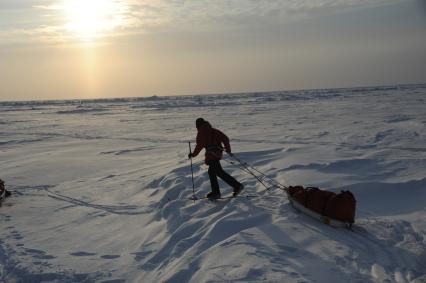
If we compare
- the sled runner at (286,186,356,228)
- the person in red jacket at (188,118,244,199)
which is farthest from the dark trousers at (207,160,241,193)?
the sled runner at (286,186,356,228)

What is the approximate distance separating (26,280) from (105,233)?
180cm

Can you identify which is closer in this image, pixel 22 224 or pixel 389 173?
pixel 22 224

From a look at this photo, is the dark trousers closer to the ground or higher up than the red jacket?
closer to the ground

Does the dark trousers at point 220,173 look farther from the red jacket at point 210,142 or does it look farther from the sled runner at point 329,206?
the sled runner at point 329,206

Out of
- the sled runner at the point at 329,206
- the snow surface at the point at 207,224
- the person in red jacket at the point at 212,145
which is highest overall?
the person in red jacket at the point at 212,145

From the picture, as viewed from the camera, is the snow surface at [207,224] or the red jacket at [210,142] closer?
the snow surface at [207,224]

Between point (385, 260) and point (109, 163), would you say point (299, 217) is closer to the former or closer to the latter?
point (385, 260)

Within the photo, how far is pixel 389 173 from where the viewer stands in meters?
9.33

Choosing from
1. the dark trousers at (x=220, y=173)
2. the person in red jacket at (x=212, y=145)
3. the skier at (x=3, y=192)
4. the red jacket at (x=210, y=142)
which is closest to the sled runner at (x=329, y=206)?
the dark trousers at (x=220, y=173)

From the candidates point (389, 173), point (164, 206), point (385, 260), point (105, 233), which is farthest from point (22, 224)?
point (389, 173)

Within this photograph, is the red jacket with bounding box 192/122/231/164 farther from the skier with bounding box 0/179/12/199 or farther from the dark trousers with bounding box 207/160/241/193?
the skier with bounding box 0/179/12/199

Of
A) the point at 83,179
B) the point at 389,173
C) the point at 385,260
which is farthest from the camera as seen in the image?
the point at 83,179

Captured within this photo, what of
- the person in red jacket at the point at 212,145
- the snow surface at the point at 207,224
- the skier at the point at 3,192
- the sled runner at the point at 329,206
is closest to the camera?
the snow surface at the point at 207,224

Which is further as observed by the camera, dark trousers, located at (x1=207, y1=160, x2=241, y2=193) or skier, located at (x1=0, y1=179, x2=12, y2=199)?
skier, located at (x1=0, y1=179, x2=12, y2=199)
